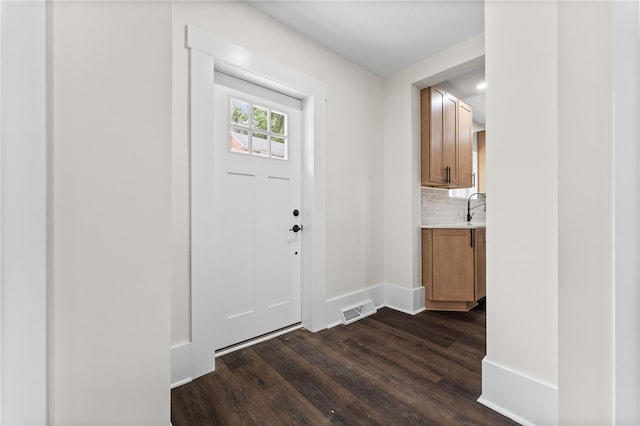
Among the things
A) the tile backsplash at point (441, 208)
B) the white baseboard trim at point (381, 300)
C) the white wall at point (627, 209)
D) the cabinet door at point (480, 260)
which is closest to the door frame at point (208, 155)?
the white baseboard trim at point (381, 300)

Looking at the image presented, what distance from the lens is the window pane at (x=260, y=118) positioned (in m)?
2.18

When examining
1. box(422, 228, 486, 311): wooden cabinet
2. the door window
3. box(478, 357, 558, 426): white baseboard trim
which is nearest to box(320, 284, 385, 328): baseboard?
box(422, 228, 486, 311): wooden cabinet

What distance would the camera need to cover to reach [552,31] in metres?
1.23

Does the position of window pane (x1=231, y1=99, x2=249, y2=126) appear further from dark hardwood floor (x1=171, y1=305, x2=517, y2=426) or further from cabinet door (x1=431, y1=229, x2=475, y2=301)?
cabinet door (x1=431, y1=229, x2=475, y2=301)

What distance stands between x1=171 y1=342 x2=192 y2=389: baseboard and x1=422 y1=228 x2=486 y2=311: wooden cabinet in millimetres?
2263

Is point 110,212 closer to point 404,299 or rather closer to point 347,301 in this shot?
point 347,301

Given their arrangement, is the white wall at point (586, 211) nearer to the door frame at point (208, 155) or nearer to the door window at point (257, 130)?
the door frame at point (208, 155)

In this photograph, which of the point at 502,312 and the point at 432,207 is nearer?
the point at 502,312

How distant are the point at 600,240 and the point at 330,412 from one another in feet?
4.32

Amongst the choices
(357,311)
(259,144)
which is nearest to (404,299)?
(357,311)

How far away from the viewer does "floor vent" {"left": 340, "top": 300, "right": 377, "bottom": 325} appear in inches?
99.7
